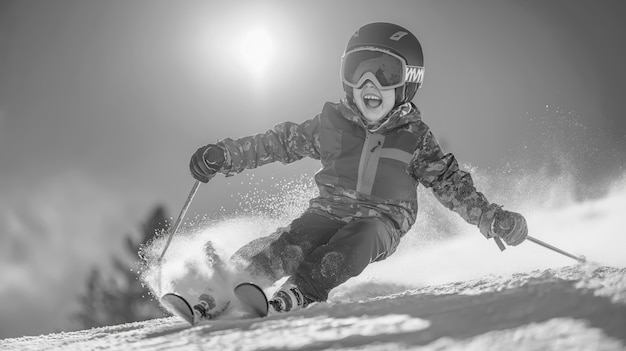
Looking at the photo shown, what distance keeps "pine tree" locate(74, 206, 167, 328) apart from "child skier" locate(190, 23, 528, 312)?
490 inches

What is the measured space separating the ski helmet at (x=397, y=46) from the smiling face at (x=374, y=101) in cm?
9

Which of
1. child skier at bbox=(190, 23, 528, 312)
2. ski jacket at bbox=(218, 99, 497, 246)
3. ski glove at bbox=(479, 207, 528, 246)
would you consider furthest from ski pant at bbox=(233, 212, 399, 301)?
ski glove at bbox=(479, 207, 528, 246)

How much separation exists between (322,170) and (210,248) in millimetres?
955

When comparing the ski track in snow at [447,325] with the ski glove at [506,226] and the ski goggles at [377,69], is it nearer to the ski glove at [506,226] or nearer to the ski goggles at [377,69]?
the ski glove at [506,226]

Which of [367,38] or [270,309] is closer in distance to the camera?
[270,309]

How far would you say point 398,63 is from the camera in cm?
363

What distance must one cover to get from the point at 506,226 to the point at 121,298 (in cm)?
1526

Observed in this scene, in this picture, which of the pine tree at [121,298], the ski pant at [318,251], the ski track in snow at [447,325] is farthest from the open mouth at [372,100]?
the pine tree at [121,298]

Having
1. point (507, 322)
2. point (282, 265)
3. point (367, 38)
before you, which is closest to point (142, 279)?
point (282, 265)

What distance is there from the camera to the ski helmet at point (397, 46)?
3619 mm

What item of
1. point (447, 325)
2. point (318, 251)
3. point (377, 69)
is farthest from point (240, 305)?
point (377, 69)

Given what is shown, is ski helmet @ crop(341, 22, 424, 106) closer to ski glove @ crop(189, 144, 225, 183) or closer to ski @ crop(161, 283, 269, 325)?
ski glove @ crop(189, 144, 225, 183)

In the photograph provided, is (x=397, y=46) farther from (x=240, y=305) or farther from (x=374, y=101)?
(x=240, y=305)

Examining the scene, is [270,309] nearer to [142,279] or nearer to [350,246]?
[350,246]
